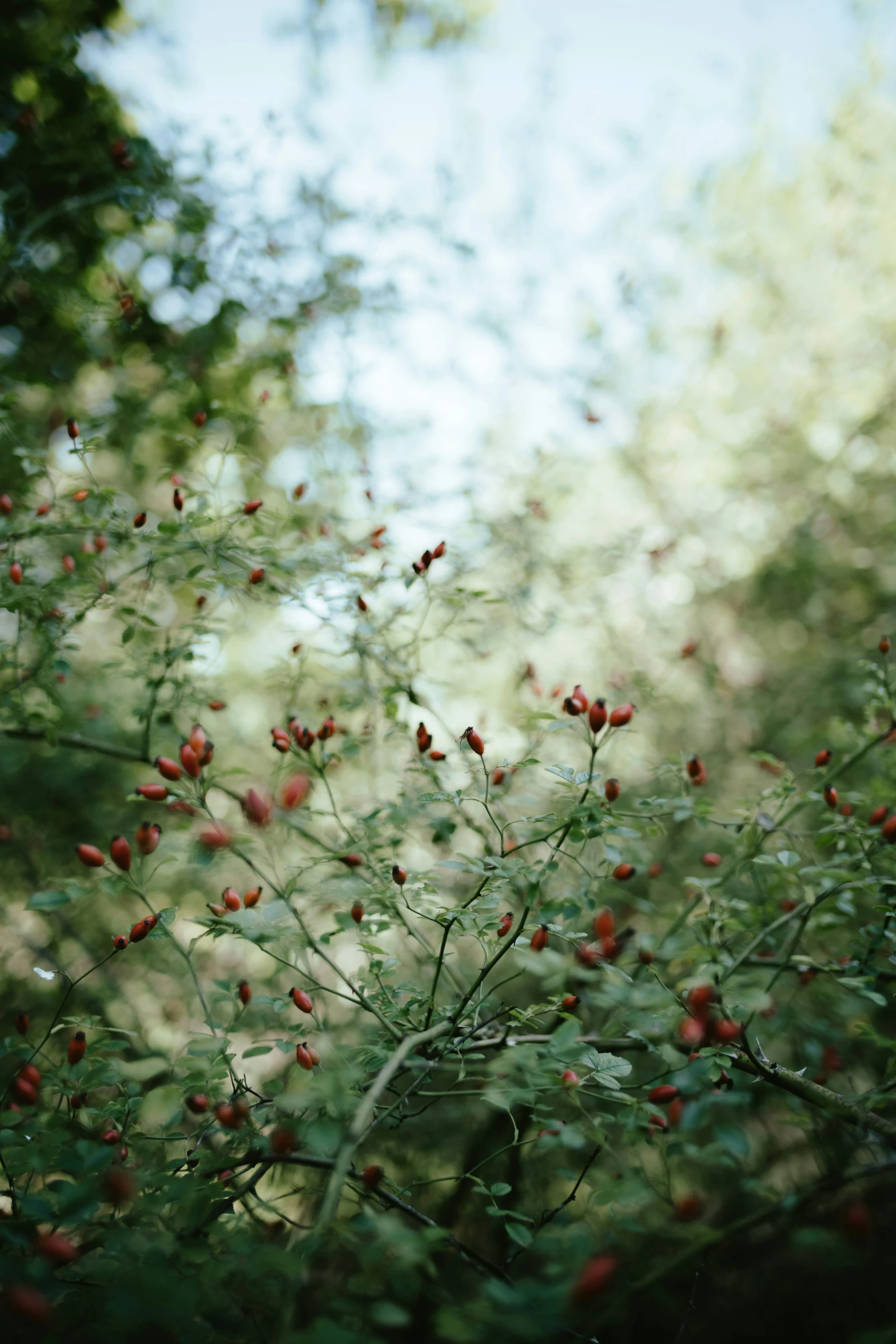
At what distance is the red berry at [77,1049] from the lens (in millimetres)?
1091

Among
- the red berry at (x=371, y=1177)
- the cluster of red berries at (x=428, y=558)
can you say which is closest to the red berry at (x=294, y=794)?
the red berry at (x=371, y=1177)

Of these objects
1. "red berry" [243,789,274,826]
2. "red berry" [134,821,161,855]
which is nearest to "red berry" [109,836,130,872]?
"red berry" [134,821,161,855]

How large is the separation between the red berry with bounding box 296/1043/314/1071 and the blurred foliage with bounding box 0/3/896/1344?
0.13 ft

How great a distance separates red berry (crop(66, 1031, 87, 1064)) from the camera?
1091mm

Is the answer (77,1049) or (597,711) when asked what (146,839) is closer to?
(77,1049)

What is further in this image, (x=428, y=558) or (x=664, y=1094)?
(x=428, y=558)

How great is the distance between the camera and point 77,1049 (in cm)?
110

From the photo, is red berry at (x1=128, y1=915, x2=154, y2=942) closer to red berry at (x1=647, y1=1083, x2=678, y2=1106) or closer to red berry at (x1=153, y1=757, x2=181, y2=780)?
red berry at (x1=153, y1=757, x2=181, y2=780)

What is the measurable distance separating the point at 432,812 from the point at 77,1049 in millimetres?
786

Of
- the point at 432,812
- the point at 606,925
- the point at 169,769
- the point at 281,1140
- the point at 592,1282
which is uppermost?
the point at 432,812

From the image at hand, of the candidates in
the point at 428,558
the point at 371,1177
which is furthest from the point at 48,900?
the point at 428,558

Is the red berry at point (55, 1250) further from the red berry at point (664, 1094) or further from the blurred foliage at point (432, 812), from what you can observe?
the red berry at point (664, 1094)

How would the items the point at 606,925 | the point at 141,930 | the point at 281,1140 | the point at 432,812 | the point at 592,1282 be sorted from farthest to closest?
the point at 432,812 → the point at 141,930 → the point at 606,925 → the point at 281,1140 → the point at 592,1282

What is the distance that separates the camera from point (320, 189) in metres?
2.86
